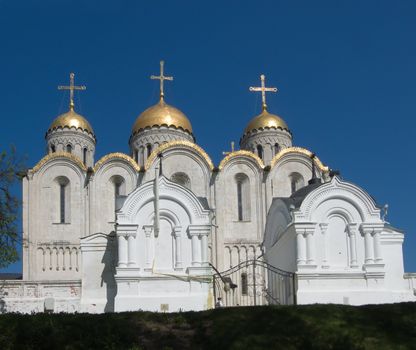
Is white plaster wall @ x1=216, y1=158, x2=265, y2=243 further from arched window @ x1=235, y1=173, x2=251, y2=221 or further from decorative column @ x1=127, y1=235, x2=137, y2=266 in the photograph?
decorative column @ x1=127, y1=235, x2=137, y2=266

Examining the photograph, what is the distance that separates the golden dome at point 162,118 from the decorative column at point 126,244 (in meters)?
20.7

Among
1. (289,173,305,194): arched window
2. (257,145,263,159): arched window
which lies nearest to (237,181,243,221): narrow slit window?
(289,173,305,194): arched window

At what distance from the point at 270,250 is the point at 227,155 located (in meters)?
13.1

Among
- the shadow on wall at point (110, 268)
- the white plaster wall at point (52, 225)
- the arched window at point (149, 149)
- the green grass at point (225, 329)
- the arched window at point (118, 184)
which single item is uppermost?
the arched window at point (149, 149)

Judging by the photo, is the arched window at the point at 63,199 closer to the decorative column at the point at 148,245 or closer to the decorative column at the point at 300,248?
the decorative column at the point at 148,245

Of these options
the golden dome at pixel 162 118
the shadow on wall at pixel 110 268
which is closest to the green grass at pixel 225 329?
the shadow on wall at pixel 110 268

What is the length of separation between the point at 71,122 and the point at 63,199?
24.0 feet

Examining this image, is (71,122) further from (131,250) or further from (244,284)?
(131,250)

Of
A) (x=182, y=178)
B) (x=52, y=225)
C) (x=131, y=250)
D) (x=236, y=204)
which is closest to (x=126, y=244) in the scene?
(x=131, y=250)

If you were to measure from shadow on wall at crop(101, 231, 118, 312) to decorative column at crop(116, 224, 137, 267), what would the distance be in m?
1.21

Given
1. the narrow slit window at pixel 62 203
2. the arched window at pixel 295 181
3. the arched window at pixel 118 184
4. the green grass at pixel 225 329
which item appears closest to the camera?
the green grass at pixel 225 329

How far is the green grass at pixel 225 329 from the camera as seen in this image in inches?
609

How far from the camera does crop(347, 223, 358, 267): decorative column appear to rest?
2338 centimetres

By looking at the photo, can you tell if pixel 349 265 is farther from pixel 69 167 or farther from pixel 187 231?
pixel 69 167
